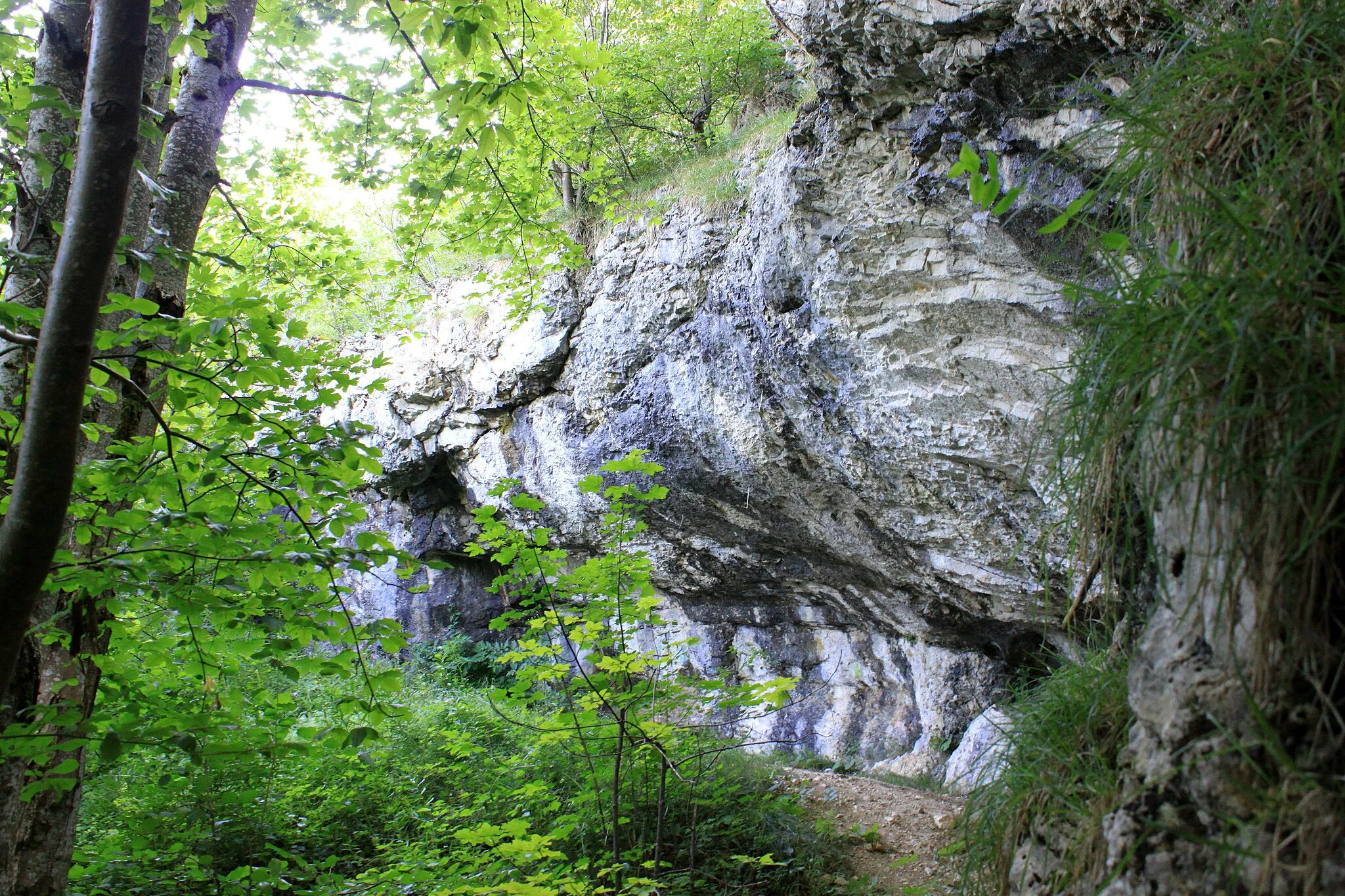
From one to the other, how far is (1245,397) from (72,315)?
1892mm

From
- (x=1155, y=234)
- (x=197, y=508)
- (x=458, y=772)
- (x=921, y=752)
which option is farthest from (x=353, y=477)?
(x=921, y=752)

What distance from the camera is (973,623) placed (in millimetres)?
7016

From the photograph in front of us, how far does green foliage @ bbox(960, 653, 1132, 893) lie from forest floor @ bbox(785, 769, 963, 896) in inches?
67.4

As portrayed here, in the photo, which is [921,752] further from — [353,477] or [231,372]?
[231,372]

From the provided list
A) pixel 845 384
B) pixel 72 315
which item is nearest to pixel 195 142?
pixel 72 315

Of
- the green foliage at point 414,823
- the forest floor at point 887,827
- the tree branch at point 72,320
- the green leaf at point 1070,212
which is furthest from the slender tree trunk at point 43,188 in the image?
the forest floor at point 887,827

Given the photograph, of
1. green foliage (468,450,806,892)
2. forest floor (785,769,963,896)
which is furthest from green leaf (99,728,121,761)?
forest floor (785,769,963,896)

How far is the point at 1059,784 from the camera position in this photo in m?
1.47

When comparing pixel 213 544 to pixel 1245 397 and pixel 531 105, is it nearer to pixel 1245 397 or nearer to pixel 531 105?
pixel 1245 397

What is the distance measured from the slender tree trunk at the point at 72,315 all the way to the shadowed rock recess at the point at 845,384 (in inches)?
70.9

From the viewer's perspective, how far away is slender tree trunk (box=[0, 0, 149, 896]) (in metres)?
1.24

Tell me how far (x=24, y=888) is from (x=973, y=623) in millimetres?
6789

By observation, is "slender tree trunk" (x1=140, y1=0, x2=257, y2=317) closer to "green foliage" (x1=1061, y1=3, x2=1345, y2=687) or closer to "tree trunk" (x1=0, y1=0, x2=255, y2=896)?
"tree trunk" (x1=0, y1=0, x2=255, y2=896)

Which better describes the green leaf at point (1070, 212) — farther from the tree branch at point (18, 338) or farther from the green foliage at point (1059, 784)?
the tree branch at point (18, 338)
